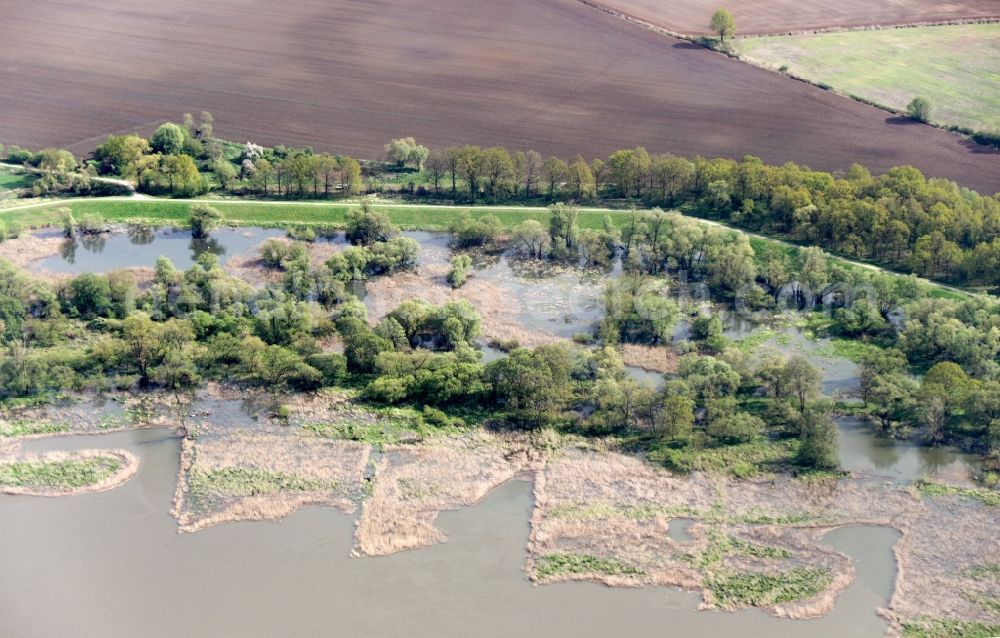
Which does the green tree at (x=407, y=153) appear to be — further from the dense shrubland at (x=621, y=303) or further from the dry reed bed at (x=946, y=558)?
the dry reed bed at (x=946, y=558)

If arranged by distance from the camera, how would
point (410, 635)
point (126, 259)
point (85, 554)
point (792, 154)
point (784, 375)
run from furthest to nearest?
point (792, 154) → point (126, 259) → point (784, 375) → point (85, 554) → point (410, 635)

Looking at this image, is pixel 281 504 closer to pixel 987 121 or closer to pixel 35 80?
pixel 35 80

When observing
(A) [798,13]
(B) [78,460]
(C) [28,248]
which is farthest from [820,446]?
(A) [798,13]

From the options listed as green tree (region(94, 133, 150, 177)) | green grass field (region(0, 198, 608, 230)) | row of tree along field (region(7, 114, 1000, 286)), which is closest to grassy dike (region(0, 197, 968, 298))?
green grass field (region(0, 198, 608, 230))

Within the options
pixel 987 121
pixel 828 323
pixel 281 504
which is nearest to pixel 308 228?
pixel 281 504

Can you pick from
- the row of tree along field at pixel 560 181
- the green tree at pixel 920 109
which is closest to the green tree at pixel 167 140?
the row of tree along field at pixel 560 181

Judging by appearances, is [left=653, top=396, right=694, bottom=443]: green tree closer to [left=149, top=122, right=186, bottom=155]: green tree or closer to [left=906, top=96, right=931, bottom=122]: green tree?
[left=149, top=122, right=186, bottom=155]: green tree

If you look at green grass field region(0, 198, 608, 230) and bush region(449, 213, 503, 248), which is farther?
green grass field region(0, 198, 608, 230)
